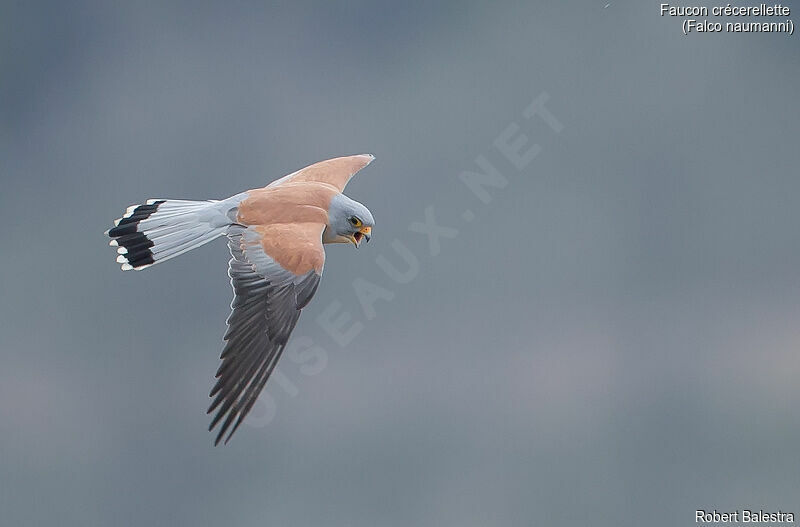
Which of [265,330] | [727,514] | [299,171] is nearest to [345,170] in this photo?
[299,171]

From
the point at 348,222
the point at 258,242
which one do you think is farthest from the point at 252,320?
the point at 348,222

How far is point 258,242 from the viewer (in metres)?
5.96

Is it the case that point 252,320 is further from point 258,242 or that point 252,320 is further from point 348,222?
point 348,222

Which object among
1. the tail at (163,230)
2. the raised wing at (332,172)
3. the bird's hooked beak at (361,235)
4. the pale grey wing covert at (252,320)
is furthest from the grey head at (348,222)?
the raised wing at (332,172)

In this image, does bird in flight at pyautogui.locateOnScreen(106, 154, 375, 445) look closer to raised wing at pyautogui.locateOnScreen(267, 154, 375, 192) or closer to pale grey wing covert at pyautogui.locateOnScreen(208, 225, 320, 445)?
pale grey wing covert at pyautogui.locateOnScreen(208, 225, 320, 445)

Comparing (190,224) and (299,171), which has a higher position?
(299,171)

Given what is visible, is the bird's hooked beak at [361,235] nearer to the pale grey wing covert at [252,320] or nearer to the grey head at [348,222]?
the grey head at [348,222]

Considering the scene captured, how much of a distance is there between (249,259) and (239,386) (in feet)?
3.53

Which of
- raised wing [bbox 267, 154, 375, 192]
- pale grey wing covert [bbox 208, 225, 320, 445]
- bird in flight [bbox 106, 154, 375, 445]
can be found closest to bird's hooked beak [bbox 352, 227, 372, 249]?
bird in flight [bbox 106, 154, 375, 445]

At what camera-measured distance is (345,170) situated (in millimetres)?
7520

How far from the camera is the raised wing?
7.26m

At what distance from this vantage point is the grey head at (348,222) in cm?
621

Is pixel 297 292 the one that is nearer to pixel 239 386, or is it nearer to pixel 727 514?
pixel 239 386

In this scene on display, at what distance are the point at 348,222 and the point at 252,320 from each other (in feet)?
3.69
